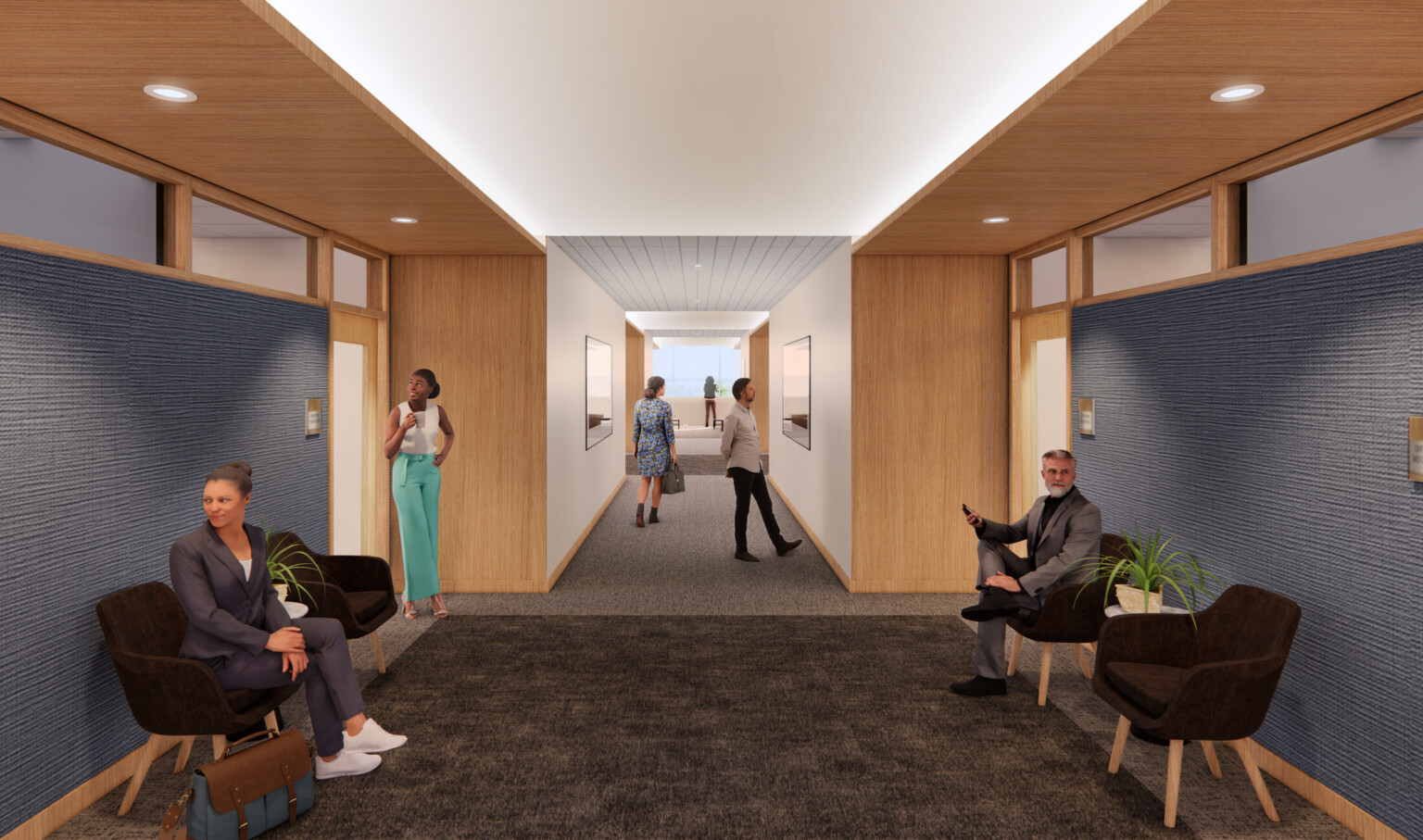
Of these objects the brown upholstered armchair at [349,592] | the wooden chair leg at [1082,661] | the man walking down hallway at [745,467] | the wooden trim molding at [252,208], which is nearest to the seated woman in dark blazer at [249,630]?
the brown upholstered armchair at [349,592]

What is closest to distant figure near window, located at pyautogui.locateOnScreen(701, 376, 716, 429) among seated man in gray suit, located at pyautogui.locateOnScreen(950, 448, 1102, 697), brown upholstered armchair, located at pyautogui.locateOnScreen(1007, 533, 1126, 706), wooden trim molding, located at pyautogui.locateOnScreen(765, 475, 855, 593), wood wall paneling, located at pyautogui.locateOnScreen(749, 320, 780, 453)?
wood wall paneling, located at pyautogui.locateOnScreen(749, 320, 780, 453)

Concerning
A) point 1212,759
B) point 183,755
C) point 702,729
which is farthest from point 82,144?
point 1212,759

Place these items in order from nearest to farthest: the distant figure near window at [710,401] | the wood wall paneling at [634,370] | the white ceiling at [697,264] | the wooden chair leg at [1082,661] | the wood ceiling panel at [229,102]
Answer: the wood ceiling panel at [229,102], the wooden chair leg at [1082,661], the white ceiling at [697,264], the wood wall paneling at [634,370], the distant figure near window at [710,401]

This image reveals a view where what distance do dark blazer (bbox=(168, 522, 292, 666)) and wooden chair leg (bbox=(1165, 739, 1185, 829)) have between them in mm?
3387

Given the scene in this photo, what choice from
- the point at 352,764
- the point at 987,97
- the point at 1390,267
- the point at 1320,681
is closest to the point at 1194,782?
the point at 1320,681

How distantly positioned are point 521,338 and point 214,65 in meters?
3.42

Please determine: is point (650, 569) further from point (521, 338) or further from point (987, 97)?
point (987, 97)

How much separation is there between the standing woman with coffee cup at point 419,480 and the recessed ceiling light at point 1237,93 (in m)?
4.41

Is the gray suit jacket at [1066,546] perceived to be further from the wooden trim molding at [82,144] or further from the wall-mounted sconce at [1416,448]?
the wooden trim molding at [82,144]

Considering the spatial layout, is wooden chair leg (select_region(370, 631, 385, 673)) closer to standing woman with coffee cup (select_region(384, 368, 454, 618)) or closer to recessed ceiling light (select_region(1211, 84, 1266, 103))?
standing woman with coffee cup (select_region(384, 368, 454, 618))

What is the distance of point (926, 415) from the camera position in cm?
562

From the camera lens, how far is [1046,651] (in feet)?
11.7

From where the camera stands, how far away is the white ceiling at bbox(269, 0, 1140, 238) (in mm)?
2668

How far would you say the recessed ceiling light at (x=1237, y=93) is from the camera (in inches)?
92.6
